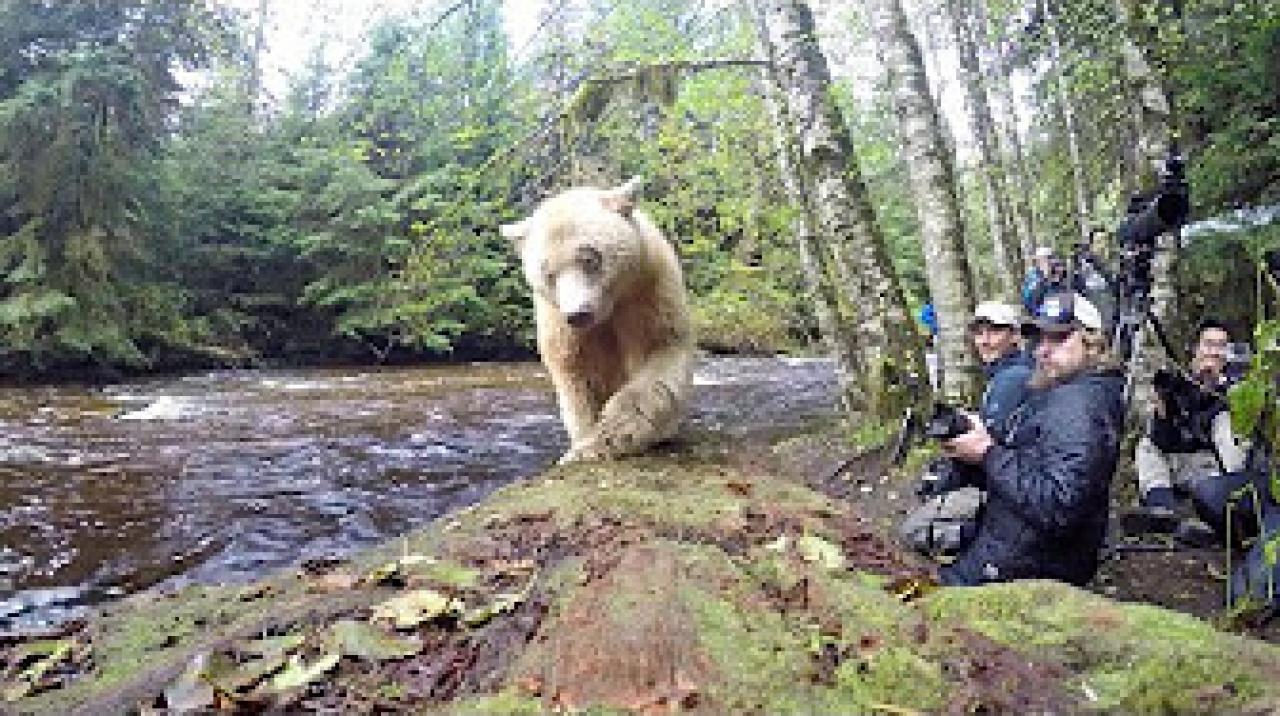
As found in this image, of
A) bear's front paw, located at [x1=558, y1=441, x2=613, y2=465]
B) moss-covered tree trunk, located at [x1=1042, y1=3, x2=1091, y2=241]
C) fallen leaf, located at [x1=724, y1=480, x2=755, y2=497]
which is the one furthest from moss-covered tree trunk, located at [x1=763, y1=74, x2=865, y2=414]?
moss-covered tree trunk, located at [x1=1042, y1=3, x2=1091, y2=241]

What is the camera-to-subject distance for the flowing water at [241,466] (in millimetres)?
6508

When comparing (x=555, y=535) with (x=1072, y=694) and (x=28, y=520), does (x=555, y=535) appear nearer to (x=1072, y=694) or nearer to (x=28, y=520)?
(x=1072, y=694)

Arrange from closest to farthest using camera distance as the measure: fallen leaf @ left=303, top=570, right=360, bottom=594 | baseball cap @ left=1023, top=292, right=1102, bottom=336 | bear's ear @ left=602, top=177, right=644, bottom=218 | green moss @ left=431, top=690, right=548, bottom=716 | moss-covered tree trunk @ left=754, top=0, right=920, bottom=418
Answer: green moss @ left=431, top=690, right=548, bottom=716 < fallen leaf @ left=303, top=570, right=360, bottom=594 < baseball cap @ left=1023, top=292, right=1102, bottom=336 < bear's ear @ left=602, top=177, right=644, bottom=218 < moss-covered tree trunk @ left=754, top=0, right=920, bottom=418

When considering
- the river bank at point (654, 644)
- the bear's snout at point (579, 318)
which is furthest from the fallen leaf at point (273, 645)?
the bear's snout at point (579, 318)

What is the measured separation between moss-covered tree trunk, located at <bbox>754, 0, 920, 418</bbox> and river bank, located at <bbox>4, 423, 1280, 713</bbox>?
4.97 metres

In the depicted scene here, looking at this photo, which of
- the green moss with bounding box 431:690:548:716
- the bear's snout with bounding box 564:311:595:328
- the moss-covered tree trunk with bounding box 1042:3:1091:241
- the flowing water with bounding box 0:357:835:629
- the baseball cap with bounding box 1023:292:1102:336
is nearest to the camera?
the green moss with bounding box 431:690:548:716

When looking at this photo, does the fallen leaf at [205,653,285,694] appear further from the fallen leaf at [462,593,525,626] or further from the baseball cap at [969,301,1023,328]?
the baseball cap at [969,301,1023,328]

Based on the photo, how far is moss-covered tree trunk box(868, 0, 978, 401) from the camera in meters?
7.20

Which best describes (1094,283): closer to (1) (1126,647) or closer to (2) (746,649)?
(1) (1126,647)

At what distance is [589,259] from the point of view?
5086mm

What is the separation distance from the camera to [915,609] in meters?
2.39

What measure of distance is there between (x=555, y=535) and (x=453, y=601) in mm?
753

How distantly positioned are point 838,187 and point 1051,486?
4614mm

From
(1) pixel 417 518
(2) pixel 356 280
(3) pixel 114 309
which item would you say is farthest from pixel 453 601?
(2) pixel 356 280
